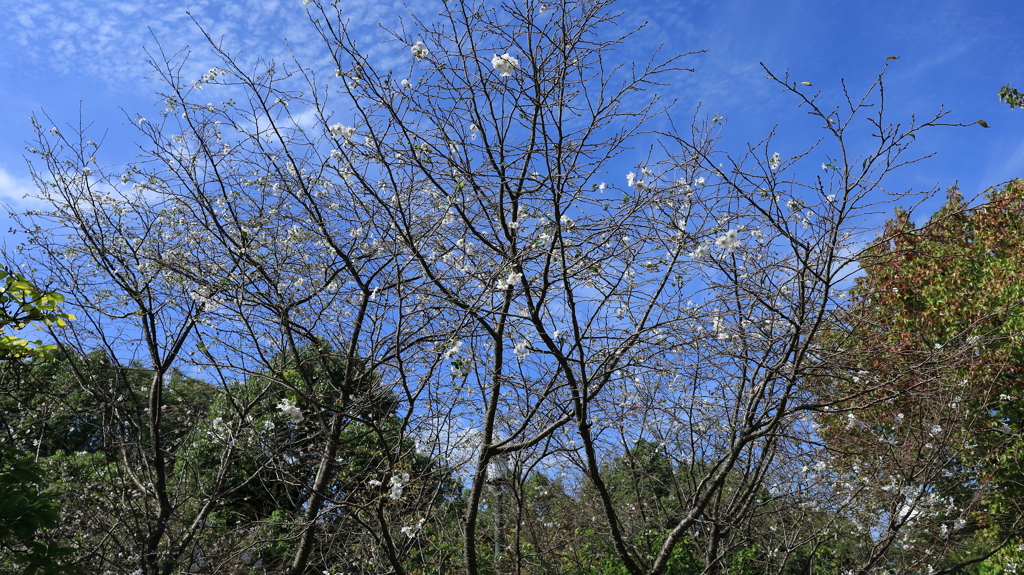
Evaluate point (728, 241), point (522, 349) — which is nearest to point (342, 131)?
point (522, 349)

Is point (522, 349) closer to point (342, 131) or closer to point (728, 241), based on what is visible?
point (728, 241)

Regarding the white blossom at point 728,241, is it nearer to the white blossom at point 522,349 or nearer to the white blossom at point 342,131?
the white blossom at point 522,349

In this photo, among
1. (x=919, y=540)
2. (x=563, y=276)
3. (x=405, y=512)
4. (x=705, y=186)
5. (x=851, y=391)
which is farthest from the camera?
(x=919, y=540)

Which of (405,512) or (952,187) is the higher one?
(952,187)

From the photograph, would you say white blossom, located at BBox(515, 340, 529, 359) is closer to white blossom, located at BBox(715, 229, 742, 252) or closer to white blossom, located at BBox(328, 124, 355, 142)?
white blossom, located at BBox(715, 229, 742, 252)

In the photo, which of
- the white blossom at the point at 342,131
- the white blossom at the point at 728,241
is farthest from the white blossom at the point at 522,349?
the white blossom at the point at 342,131

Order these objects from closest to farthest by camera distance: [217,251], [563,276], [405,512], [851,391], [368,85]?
[563,276]
[368,85]
[851,391]
[405,512]
[217,251]

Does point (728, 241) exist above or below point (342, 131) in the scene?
below

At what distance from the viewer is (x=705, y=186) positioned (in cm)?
321

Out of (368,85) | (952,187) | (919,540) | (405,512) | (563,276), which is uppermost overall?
(952,187)

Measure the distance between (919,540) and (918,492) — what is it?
164 cm

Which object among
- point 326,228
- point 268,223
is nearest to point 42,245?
point 268,223

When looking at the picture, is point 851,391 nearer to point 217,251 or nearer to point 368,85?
point 368,85

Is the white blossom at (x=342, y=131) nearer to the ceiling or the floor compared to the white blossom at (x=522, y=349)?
nearer to the ceiling
